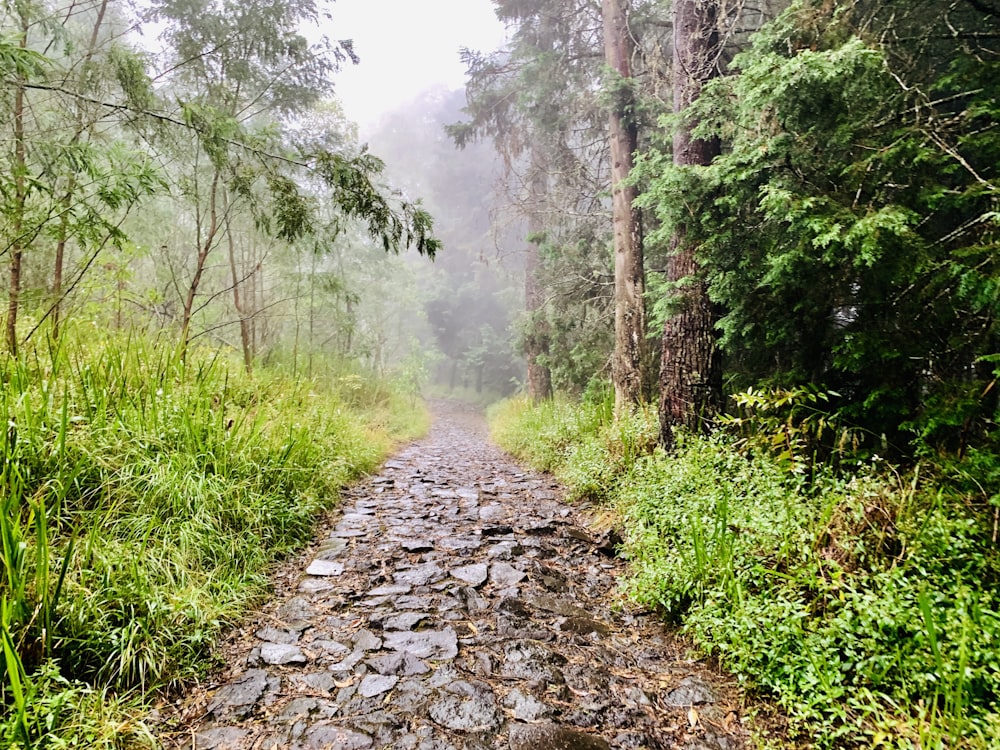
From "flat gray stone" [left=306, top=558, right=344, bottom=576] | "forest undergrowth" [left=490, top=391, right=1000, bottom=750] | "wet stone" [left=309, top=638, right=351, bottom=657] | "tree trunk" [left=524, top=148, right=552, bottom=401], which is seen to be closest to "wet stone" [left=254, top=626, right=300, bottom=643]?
"wet stone" [left=309, top=638, right=351, bottom=657]

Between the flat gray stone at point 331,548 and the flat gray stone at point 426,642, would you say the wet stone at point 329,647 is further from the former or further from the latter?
the flat gray stone at point 331,548

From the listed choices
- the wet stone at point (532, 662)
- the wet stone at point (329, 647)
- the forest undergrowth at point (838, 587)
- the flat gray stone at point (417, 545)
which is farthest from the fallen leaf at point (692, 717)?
the flat gray stone at point (417, 545)

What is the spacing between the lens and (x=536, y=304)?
12703mm

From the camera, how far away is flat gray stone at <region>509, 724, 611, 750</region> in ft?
6.47

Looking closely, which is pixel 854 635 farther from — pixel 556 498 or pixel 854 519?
pixel 556 498

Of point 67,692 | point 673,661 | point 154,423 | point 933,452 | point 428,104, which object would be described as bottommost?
point 673,661

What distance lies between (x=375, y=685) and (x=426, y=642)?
43cm

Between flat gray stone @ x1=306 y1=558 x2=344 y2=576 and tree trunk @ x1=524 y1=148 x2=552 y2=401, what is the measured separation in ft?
23.3

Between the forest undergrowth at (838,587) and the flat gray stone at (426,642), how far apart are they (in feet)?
4.16

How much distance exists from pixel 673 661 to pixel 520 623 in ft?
2.91

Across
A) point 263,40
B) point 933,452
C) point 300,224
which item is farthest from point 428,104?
point 933,452

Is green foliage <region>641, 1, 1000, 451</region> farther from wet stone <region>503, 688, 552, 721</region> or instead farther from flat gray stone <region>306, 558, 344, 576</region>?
flat gray stone <region>306, 558, 344, 576</region>

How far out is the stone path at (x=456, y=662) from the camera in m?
2.03

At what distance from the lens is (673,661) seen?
2.61 meters
